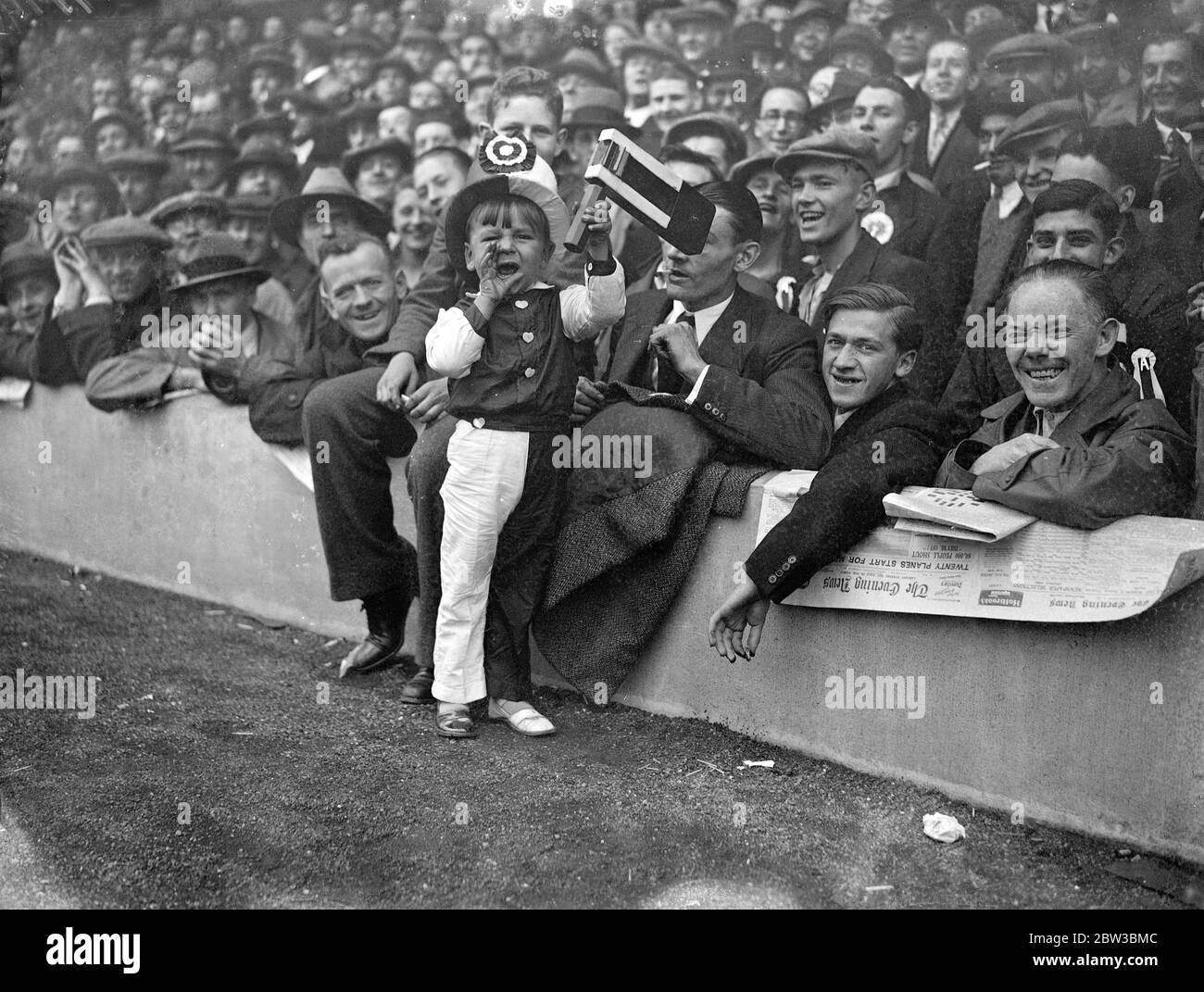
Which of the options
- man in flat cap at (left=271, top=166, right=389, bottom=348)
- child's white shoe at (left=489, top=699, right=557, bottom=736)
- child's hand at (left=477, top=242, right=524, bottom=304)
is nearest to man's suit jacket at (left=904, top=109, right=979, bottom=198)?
child's hand at (left=477, top=242, right=524, bottom=304)

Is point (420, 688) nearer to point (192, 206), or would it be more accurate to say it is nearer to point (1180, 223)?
point (1180, 223)

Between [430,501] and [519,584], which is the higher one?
[430,501]

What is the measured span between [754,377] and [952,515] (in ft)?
3.37

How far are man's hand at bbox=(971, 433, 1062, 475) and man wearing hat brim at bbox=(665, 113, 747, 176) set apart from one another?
2.36 meters

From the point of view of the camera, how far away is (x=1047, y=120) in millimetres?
4629

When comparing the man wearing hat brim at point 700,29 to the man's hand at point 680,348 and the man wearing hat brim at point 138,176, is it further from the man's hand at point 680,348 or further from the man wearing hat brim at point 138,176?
the man wearing hat brim at point 138,176

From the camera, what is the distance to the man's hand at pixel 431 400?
175 inches

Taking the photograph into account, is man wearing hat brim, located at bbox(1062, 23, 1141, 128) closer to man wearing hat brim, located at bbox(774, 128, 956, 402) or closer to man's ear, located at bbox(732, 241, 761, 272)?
man wearing hat brim, located at bbox(774, 128, 956, 402)

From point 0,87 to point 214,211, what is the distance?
2419 mm

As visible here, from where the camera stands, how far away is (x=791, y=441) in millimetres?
4000

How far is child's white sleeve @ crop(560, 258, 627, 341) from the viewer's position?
12.7ft

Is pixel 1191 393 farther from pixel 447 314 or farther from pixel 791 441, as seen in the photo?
pixel 447 314

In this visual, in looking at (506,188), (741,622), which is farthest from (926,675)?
(506,188)

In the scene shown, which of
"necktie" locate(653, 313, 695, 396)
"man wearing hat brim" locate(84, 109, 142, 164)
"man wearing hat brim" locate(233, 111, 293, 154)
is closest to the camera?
"necktie" locate(653, 313, 695, 396)
